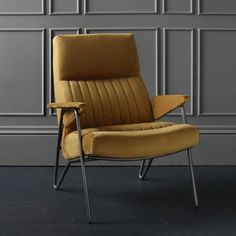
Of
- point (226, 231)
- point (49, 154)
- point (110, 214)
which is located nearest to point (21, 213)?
point (110, 214)

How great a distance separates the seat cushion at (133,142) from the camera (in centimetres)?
213

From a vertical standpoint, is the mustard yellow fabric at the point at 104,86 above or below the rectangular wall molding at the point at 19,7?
below

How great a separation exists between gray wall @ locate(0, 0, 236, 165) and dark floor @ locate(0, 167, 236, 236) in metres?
0.24

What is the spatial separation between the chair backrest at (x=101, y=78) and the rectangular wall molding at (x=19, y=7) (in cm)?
87

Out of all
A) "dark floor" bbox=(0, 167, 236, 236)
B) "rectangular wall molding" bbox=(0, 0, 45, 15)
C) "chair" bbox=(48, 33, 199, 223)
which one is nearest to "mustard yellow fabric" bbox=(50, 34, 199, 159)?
"chair" bbox=(48, 33, 199, 223)

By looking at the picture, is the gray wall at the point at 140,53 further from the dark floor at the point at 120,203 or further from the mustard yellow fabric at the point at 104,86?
the mustard yellow fabric at the point at 104,86

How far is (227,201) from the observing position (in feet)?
8.16

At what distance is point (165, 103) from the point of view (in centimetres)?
272

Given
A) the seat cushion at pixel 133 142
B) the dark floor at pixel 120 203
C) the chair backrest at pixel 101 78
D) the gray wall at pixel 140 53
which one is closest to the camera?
the dark floor at pixel 120 203

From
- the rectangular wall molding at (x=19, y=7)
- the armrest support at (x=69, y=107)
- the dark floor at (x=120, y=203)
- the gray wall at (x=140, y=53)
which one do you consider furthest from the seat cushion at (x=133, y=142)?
the rectangular wall molding at (x=19, y=7)

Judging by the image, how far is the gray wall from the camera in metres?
3.53

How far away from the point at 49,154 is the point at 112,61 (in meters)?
1.02

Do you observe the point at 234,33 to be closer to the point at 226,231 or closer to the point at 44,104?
the point at 44,104

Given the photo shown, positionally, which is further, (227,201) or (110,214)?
(227,201)
